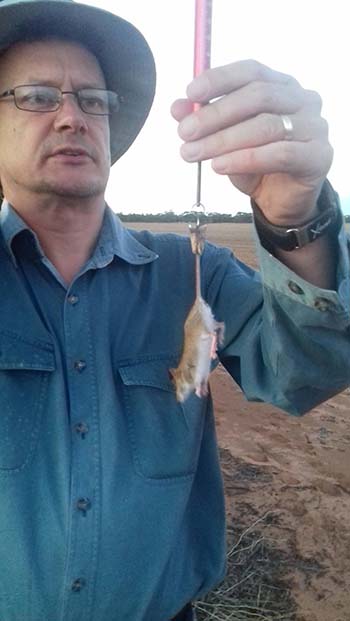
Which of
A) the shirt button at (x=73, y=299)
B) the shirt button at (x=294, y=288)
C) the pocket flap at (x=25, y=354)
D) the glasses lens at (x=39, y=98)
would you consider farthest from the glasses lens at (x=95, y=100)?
the shirt button at (x=294, y=288)

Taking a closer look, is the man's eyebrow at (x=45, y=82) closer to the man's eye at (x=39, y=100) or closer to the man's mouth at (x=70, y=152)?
the man's eye at (x=39, y=100)

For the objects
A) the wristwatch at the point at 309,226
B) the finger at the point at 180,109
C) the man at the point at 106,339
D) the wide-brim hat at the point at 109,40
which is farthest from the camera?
the wide-brim hat at the point at 109,40

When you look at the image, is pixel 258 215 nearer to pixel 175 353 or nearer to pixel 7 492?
pixel 175 353

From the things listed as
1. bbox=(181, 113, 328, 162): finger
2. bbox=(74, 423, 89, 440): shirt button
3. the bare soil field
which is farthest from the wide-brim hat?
bbox=(74, 423, 89, 440): shirt button

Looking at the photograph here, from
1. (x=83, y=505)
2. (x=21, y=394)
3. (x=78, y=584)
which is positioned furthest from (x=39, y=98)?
(x=78, y=584)

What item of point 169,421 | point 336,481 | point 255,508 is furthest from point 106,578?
point 336,481
